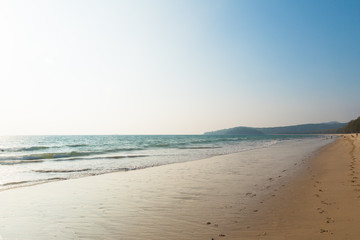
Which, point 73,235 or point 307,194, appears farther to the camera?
point 307,194

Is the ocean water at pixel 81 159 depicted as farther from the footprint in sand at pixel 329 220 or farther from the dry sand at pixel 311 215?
the footprint in sand at pixel 329 220

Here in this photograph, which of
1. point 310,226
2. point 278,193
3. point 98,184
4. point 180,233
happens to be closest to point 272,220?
point 310,226

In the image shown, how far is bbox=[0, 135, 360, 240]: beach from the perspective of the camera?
464cm

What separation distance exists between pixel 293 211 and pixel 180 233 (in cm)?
313

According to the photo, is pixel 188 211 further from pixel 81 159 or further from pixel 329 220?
pixel 81 159

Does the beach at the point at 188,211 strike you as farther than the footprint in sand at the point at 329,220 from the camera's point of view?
No

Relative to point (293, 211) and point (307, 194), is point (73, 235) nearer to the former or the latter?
point (293, 211)

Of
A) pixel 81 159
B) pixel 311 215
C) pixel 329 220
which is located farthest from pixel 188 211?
pixel 81 159

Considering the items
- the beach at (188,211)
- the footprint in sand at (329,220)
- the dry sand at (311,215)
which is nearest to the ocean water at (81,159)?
the beach at (188,211)

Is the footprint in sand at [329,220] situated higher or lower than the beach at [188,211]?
higher

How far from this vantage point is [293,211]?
18.7 ft

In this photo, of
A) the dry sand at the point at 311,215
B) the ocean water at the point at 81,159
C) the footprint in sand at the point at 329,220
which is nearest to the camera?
the dry sand at the point at 311,215

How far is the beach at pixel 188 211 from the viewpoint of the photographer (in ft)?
15.2

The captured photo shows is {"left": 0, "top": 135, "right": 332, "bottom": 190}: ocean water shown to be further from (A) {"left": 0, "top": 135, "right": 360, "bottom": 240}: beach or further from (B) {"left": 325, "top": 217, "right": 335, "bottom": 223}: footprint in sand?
(B) {"left": 325, "top": 217, "right": 335, "bottom": 223}: footprint in sand
